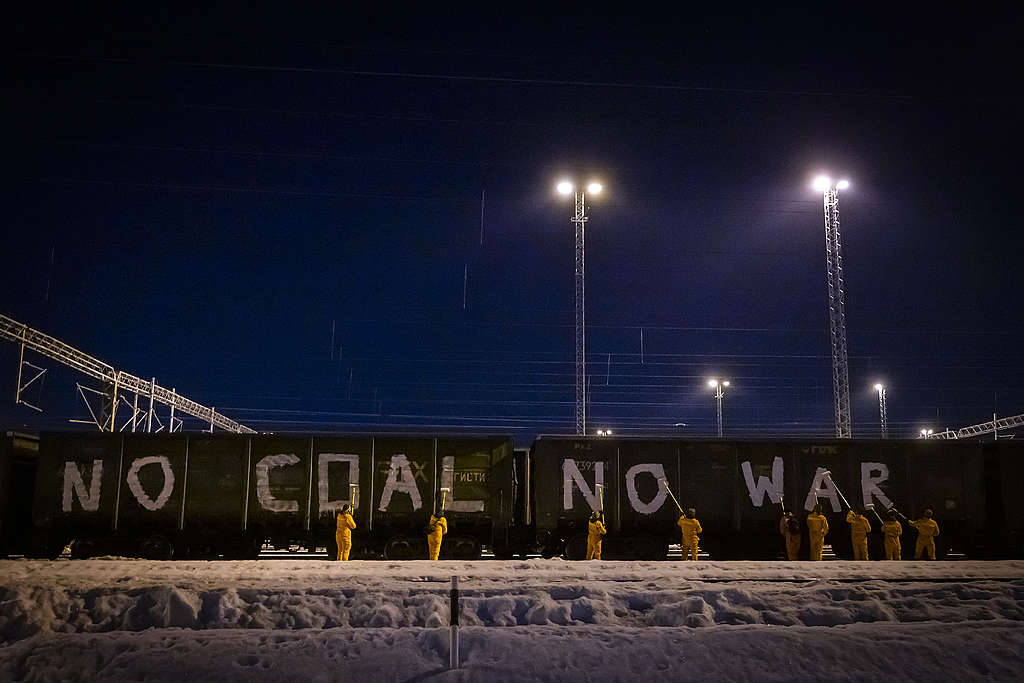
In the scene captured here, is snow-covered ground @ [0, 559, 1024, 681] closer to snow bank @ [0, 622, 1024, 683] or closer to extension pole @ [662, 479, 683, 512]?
snow bank @ [0, 622, 1024, 683]

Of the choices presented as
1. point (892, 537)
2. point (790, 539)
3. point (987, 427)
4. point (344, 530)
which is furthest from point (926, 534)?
point (987, 427)

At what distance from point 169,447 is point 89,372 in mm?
20669

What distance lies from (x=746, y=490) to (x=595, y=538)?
3834 millimetres

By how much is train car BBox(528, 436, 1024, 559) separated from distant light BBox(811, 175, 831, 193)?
437 inches

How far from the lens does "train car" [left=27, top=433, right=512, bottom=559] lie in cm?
1825

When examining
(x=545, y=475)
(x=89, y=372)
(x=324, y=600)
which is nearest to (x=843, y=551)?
(x=545, y=475)

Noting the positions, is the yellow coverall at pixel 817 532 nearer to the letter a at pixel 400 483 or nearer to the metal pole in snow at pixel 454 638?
the letter a at pixel 400 483

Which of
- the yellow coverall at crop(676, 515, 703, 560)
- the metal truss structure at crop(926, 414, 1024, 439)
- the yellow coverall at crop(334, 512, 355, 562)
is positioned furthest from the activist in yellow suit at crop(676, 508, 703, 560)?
the metal truss structure at crop(926, 414, 1024, 439)

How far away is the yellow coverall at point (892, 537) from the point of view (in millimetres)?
17984

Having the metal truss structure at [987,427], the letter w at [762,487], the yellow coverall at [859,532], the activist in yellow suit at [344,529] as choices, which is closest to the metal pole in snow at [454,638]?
the activist in yellow suit at [344,529]

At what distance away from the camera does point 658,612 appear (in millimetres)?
9555

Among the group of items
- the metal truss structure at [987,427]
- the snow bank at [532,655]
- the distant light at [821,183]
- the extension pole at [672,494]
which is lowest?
the snow bank at [532,655]

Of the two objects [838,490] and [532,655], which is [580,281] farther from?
[532,655]

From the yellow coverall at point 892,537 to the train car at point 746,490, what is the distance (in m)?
0.83
